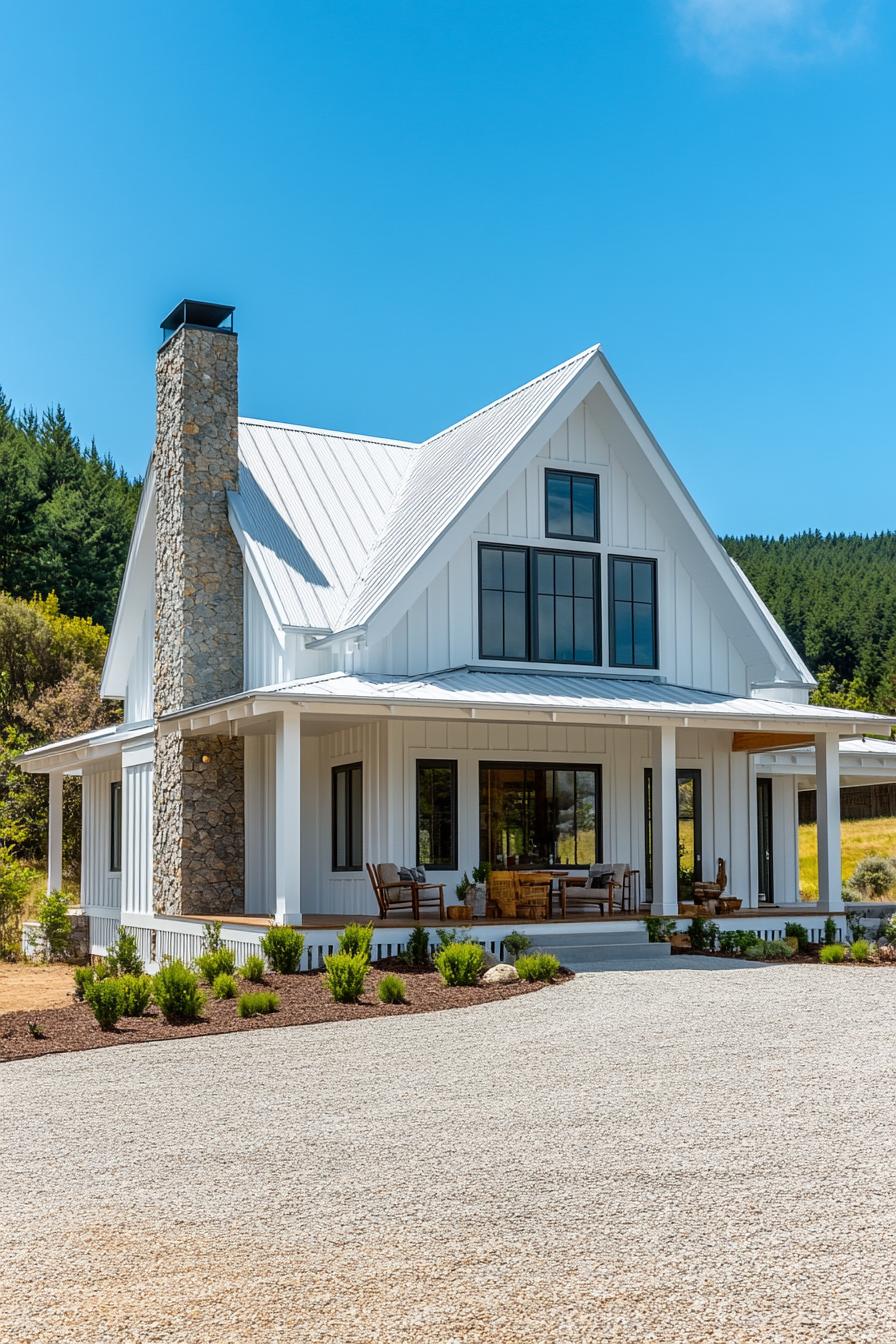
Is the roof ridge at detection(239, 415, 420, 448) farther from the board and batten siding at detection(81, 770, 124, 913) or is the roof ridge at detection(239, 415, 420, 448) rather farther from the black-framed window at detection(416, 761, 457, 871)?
the black-framed window at detection(416, 761, 457, 871)

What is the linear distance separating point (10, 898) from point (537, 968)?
1384 cm

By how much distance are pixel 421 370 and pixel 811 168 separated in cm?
1059

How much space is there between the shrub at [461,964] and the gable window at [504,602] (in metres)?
5.39

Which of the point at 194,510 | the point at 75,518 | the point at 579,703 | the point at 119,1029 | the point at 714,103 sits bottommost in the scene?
the point at 119,1029

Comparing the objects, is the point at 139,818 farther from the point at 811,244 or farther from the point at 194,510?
the point at 811,244

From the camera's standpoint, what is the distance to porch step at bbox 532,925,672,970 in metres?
14.9

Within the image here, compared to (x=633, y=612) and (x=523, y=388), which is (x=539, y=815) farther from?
(x=523, y=388)

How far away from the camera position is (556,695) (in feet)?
53.3

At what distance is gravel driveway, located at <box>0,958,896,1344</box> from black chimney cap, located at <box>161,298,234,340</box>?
11.5 m

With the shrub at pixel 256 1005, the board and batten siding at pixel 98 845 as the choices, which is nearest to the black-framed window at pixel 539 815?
the shrub at pixel 256 1005

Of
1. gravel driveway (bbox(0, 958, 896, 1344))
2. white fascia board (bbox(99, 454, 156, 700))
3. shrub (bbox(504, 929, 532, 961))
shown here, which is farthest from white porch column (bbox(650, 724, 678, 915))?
white fascia board (bbox(99, 454, 156, 700))

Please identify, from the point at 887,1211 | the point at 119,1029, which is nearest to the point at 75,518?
the point at 119,1029

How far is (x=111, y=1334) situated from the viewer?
15.1ft

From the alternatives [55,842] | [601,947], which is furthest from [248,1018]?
[55,842]
